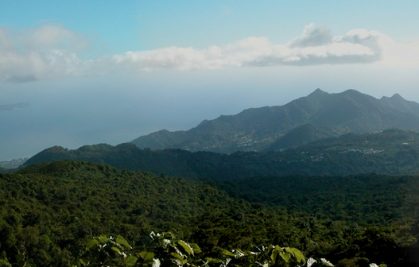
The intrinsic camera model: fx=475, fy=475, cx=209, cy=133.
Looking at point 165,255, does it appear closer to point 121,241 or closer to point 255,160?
point 121,241

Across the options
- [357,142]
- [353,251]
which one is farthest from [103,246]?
[357,142]

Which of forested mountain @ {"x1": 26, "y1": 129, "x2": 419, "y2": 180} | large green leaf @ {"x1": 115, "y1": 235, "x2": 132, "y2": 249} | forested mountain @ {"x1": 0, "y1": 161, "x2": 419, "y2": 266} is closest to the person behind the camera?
large green leaf @ {"x1": 115, "y1": 235, "x2": 132, "y2": 249}

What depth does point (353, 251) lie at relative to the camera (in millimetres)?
33344

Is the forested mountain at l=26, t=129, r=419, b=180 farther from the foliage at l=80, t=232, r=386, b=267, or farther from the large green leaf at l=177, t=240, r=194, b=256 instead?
the large green leaf at l=177, t=240, r=194, b=256

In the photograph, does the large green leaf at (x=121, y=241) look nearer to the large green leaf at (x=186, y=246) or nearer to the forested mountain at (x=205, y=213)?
the large green leaf at (x=186, y=246)

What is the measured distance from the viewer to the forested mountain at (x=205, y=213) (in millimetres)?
40028

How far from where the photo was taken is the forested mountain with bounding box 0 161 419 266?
40028mm

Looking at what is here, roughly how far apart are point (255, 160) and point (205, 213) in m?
104

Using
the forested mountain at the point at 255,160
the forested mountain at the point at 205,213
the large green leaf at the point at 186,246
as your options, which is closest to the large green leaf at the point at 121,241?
the large green leaf at the point at 186,246

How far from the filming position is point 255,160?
169000 mm

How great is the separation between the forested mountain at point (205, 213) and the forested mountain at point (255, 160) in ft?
160

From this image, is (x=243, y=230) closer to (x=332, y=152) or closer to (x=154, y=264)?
(x=154, y=264)

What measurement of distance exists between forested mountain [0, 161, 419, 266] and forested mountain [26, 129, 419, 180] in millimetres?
48815

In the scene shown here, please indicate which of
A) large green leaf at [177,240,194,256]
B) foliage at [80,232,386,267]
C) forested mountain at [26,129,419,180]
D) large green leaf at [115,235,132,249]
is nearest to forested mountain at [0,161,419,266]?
foliage at [80,232,386,267]
